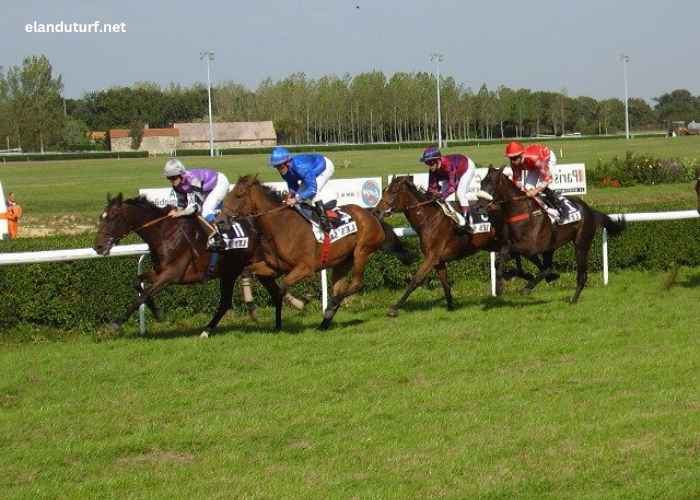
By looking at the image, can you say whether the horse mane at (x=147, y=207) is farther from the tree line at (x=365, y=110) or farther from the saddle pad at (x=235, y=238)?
the tree line at (x=365, y=110)

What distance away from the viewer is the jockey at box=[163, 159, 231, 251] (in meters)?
9.26

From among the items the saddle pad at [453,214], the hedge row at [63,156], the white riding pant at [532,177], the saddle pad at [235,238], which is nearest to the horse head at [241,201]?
the saddle pad at [235,238]

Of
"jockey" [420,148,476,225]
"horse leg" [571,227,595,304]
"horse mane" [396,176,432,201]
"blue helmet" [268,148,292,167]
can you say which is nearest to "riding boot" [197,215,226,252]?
"blue helmet" [268,148,292,167]

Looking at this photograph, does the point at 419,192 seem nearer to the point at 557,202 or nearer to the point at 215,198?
the point at 557,202

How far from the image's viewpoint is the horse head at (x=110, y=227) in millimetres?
8945

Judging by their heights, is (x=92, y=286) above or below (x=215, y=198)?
below

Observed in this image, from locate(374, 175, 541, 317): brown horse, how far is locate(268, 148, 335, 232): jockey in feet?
2.79

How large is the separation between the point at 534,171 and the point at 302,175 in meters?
2.73

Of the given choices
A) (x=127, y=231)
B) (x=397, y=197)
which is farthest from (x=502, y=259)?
(x=127, y=231)

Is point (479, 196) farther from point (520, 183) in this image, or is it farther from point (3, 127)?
point (3, 127)

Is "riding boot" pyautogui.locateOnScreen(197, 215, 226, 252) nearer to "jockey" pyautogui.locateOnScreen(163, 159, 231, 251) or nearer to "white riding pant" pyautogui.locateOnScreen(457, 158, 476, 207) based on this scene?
"jockey" pyautogui.locateOnScreen(163, 159, 231, 251)

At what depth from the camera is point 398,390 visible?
23.2 feet

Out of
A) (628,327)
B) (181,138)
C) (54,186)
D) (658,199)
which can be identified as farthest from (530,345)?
(181,138)

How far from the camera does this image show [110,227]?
356 inches
